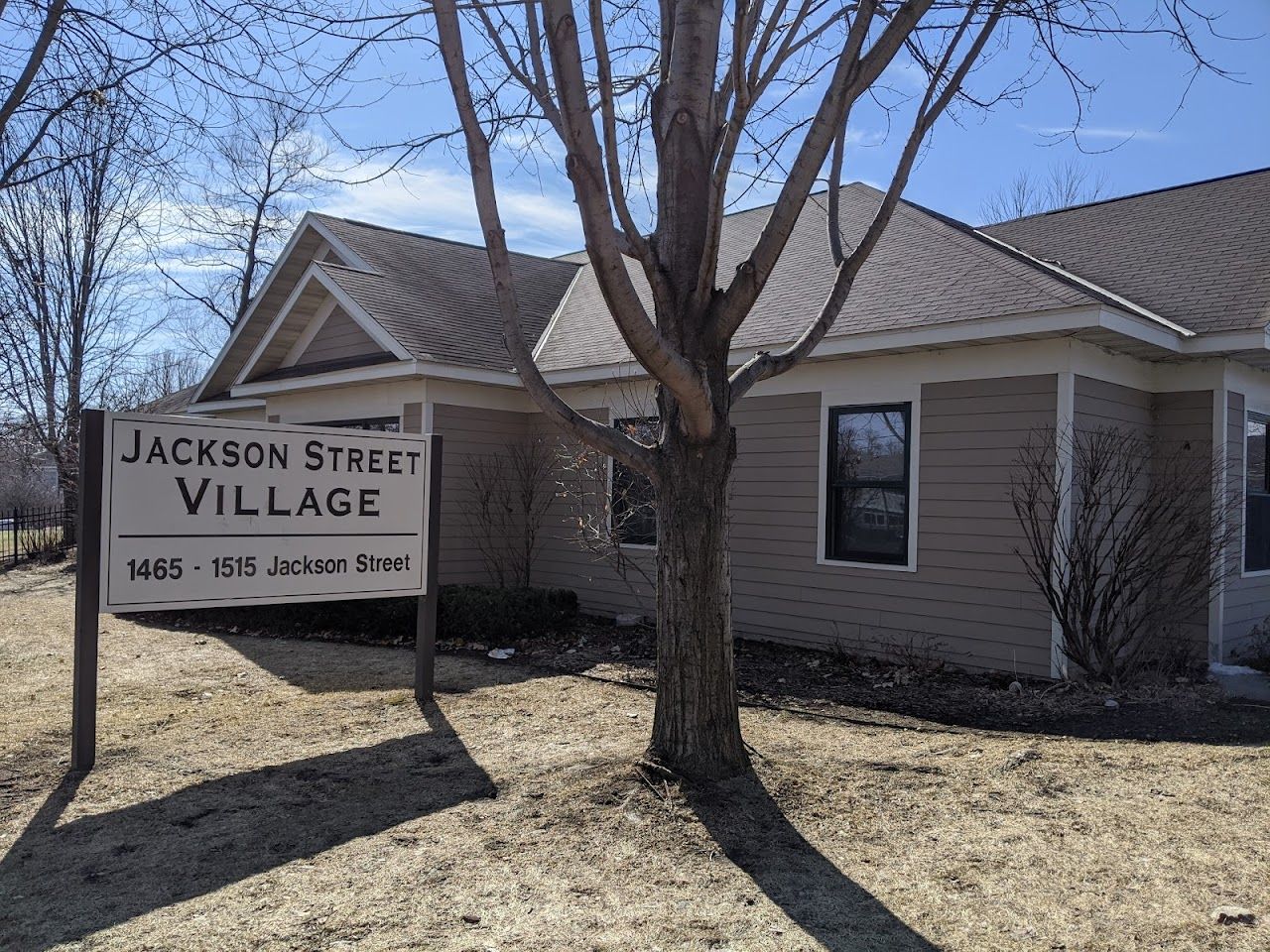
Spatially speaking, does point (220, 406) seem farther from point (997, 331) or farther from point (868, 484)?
point (997, 331)

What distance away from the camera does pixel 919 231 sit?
11.0 metres

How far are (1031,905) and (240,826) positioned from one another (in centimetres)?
349

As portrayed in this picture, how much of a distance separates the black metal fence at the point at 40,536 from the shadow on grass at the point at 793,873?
22.2 metres

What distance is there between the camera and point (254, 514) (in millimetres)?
6547

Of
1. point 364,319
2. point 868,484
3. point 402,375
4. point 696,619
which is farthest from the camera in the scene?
point 364,319

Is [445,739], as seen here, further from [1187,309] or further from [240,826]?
[1187,309]

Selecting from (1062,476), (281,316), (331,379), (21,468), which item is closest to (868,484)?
(1062,476)

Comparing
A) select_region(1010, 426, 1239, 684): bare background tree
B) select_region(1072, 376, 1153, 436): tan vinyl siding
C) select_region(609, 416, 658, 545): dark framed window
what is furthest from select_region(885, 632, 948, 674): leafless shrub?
select_region(609, 416, 658, 545): dark framed window

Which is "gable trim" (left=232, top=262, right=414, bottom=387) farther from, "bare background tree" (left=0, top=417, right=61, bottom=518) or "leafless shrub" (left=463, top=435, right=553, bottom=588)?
"bare background tree" (left=0, top=417, right=61, bottom=518)

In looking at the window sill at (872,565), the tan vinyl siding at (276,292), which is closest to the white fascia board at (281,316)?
the tan vinyl siding at (276,292)

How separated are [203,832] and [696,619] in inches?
100

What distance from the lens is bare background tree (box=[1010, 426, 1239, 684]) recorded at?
314 inches

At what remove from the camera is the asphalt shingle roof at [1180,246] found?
29.8 feet

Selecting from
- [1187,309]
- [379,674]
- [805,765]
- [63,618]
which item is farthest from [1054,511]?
[63,618]
